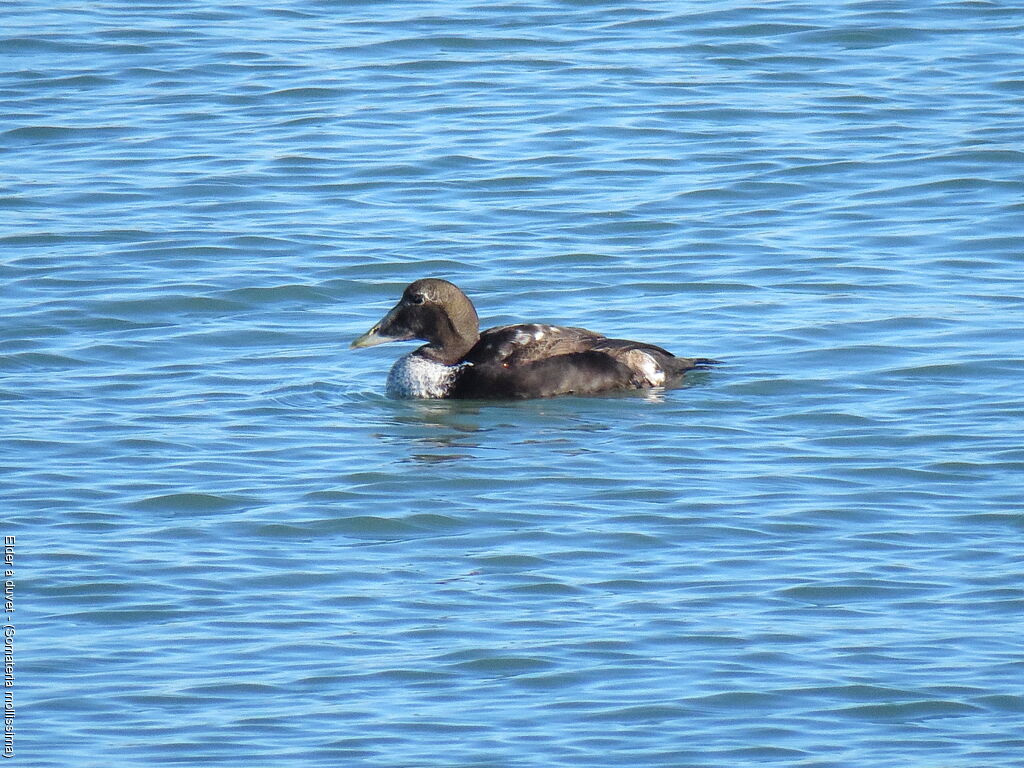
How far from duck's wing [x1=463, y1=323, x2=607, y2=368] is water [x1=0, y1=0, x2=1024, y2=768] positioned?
278 millimetres

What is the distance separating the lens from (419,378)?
11172 mm

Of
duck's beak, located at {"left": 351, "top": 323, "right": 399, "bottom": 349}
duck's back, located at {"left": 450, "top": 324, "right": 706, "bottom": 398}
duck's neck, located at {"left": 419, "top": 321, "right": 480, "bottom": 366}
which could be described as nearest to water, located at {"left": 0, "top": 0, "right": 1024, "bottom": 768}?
duck's back, located at {"left": 450, "top": 324, "right": 706, "bottom": 398}

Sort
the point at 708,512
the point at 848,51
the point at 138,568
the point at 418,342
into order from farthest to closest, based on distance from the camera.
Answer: the point at 848,51 < the point at 418,342 < the point at 708,512 < the point at 138,568

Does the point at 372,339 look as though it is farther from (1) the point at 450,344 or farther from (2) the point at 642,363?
(2) the point at 642,363

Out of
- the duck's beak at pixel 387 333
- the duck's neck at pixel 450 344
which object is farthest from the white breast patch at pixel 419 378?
the duck's beak at pixel 387 333

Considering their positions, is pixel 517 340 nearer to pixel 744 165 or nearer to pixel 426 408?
pixel 426 408

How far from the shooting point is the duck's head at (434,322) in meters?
11.4

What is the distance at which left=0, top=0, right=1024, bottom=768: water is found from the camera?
6.95 metres

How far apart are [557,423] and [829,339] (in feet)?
6.78

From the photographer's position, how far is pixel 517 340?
432 inches

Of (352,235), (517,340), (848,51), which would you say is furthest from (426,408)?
(848,51)

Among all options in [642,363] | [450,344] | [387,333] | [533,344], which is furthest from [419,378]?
[642,363]

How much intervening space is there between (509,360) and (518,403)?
9.1 inches

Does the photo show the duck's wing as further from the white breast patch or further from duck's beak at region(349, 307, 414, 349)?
duck's beak at region(349, 307, 414, 349)
